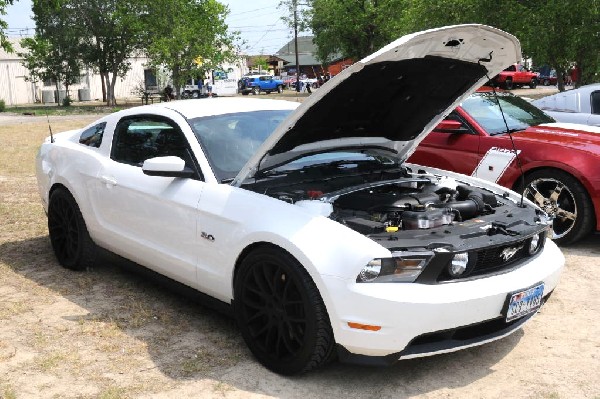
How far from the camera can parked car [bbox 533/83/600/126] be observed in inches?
339

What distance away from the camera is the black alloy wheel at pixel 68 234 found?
5324mm

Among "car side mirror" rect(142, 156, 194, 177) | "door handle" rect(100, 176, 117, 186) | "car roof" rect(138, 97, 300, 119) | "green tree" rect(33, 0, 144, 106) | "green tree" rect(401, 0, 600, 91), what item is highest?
"green tree" rect(33, 0, 144, 106)

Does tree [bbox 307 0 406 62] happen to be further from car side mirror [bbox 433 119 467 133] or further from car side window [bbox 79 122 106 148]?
car side window [bbox 79 122 106 148]

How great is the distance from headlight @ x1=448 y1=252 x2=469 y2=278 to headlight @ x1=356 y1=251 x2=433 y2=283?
17 centimetres

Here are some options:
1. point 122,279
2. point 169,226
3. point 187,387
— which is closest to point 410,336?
point 187,387

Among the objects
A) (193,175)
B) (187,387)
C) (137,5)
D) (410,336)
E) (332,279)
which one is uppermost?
(137,5)

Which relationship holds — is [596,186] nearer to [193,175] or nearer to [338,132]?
[338,132]

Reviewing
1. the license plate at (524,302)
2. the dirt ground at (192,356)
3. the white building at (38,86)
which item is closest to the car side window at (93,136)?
the dirt ground at (192,356)

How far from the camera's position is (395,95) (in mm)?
4480

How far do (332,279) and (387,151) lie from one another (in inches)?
75.3

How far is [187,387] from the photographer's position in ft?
11.5

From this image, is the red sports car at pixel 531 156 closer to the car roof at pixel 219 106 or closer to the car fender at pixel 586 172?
the car fender at pixel 586 172

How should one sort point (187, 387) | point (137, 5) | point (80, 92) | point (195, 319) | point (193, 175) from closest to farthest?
point (187, 387) → point (193, 175) → point (195, 319) → point (137, 5) → point (80, 92)

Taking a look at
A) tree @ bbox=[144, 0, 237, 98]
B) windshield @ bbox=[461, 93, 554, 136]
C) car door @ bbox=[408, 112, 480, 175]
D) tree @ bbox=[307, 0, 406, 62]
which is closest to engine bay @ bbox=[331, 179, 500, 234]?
car door @ bbox=[408, 112, 480, 175]
